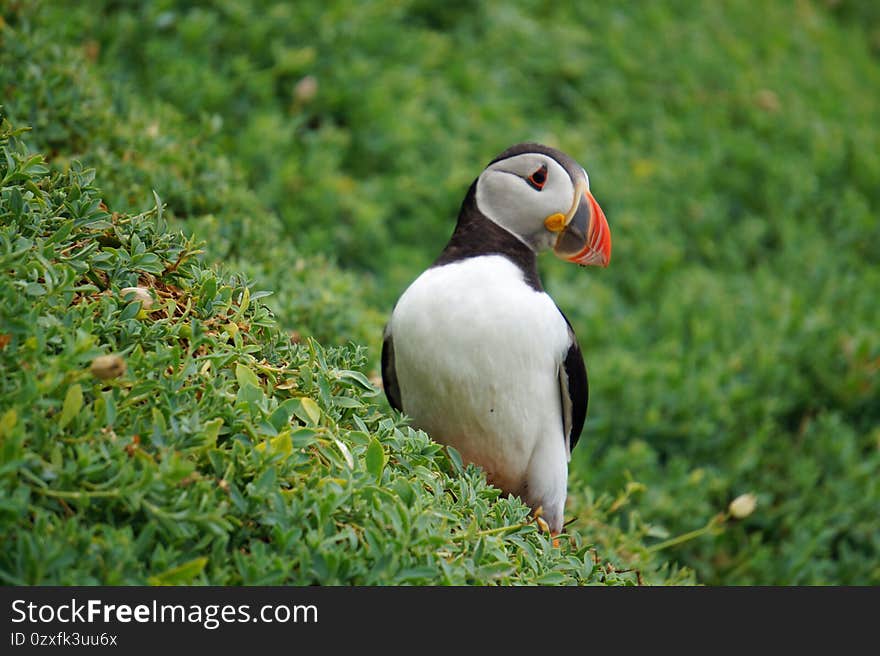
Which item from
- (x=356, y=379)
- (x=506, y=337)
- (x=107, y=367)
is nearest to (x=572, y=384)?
(x=506, y=337)

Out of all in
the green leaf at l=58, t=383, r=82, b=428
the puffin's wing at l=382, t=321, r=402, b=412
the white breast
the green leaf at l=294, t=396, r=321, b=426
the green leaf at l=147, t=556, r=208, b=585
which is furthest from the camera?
the puffin's wing at l=382, t=321, r=402, b=412

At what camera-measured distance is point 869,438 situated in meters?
5.24

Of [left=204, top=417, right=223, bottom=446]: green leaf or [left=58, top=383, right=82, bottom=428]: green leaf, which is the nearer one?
[left=58, top=383, right=82, bottom=428]: green leaf

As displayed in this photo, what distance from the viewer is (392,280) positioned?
17.4 ft

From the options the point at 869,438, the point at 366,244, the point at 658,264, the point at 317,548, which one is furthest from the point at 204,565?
the point at 658,264

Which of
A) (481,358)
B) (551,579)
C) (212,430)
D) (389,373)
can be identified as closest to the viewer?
(212,430)

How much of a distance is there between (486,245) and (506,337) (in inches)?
14.8

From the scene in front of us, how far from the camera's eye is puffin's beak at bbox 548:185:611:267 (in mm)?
3154

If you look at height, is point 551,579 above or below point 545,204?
below

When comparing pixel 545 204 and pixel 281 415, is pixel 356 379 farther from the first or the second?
pixel 545 204

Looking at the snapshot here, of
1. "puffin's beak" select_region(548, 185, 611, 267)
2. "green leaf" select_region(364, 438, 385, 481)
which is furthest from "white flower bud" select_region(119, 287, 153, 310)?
"puffin's beak" select_region(548, 185, 611, 267)

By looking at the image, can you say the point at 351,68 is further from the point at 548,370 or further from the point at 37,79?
the point at 548,370

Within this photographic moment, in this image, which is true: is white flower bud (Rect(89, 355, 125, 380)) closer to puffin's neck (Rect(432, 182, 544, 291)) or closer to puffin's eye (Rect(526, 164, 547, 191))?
puffin's neck (Rect(432, 182, 544, 291))
